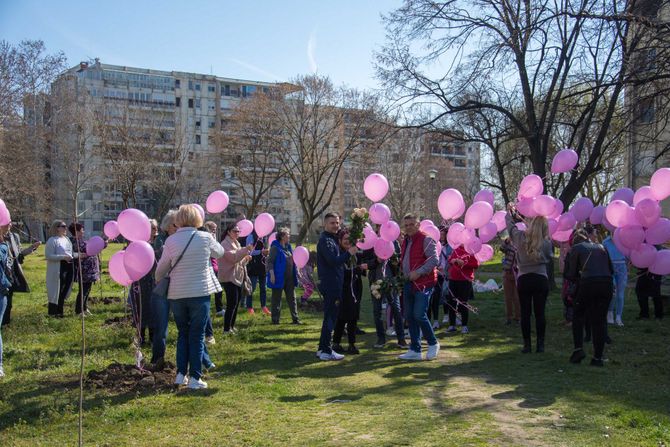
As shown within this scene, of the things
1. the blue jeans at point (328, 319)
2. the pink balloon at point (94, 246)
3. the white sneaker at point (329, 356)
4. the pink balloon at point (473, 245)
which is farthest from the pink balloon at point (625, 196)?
the pink balloon at point (94, 246)

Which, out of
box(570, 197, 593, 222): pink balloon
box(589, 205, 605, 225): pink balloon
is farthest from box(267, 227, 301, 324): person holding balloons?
box(589, 205, 605, 225): pink balloon

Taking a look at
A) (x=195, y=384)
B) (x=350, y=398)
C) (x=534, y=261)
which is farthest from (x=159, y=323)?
→ (x=534, y=261)

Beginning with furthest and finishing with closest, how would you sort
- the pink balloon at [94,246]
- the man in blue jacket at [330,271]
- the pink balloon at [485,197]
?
the pink balloon at [94,246], the pink balloon at [485,197], the man in blue jacket at [330,271]

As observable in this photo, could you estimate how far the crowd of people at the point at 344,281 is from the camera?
6.18 meters

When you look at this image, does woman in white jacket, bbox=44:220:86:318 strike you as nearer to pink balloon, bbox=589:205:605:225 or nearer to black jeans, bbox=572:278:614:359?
black jeans, bbox=572:278:614:359

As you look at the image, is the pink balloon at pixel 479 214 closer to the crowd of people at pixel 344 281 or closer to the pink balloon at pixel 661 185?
the crowd of people at pixel 344 281

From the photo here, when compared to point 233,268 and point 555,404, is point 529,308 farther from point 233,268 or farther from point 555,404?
point 233,268

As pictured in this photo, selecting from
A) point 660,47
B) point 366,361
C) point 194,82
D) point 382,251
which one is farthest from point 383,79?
point 194,82

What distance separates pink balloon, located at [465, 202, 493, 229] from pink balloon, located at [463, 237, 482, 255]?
0.58 m

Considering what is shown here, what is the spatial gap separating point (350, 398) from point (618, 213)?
4824 mm

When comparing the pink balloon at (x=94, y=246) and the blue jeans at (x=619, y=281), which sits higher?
the pink balloon at (x=94, y=246)

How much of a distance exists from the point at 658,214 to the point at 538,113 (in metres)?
12.1

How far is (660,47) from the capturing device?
10.9m

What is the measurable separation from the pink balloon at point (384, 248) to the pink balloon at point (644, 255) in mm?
3550
